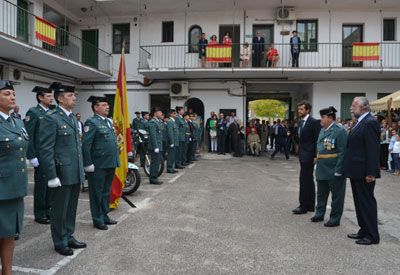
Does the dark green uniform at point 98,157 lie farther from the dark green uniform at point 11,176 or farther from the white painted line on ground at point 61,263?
the dark green uniform at point 11,176

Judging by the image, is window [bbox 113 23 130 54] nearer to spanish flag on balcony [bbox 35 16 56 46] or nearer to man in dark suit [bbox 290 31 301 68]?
spanish flag on balcony [bbox 35 16 56 46]

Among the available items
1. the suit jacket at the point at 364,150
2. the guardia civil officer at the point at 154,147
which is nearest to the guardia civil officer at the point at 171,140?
the guardia civil officer at the point at 154,147

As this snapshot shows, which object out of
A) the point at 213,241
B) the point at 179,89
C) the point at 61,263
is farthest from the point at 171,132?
the point at 179,89

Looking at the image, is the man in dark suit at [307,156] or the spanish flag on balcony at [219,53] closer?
the man in dark suit at [307,156]

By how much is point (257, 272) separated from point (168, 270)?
967 millimetres

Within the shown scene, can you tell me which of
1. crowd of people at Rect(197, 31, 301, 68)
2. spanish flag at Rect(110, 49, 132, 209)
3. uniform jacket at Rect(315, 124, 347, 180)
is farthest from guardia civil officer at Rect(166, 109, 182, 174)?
crowd of people at Rect(197, 31, 301, 68)

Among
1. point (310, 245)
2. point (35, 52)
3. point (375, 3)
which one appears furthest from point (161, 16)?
point (310, 245)

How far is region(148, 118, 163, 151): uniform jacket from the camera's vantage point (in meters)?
9.68

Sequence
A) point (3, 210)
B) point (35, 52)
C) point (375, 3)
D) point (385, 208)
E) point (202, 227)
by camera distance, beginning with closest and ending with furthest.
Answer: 1. point (3, 210)
2. point (202, 227)
3. point (385, 208)
4. point (35, 52)
5. point (375, 3)

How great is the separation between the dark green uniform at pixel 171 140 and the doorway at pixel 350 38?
11682mm

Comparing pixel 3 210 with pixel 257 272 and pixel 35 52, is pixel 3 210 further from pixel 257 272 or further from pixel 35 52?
pixel 35 52

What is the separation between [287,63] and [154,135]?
11832 mm

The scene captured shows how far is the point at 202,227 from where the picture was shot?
5.83 m

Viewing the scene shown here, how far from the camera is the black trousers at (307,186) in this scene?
6.82 metres
